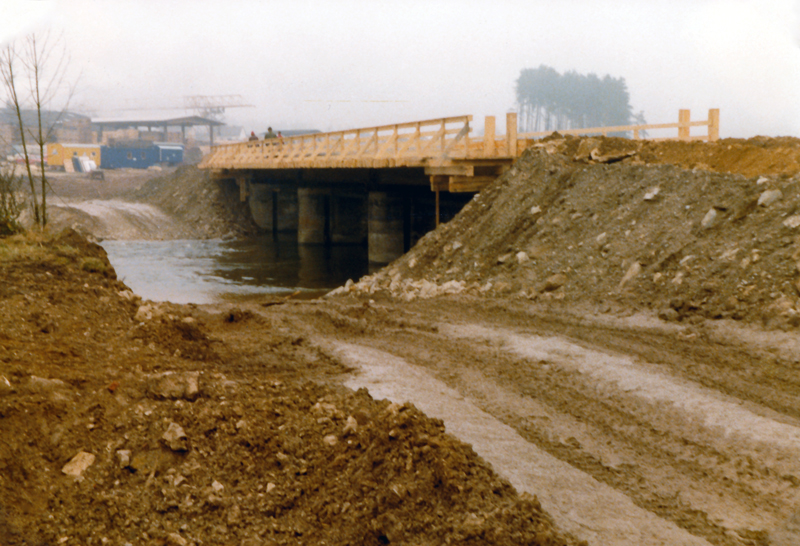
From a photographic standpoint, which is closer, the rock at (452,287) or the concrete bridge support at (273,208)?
the rock at (452,287)

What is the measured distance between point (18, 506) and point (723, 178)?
12.9m

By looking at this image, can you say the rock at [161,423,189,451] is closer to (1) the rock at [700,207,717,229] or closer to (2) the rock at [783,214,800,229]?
(2) the rock at [783,214,800,229]

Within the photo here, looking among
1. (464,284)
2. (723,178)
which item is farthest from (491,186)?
(723,178)

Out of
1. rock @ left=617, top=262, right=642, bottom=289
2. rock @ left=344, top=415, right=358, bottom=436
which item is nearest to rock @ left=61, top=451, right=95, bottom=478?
rock @ left=344, top=415, right=358, bottom=436

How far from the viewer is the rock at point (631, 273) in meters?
12.1

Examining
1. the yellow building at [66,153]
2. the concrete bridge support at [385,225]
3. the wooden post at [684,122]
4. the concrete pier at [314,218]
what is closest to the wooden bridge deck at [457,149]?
the wooden post at [684,122]

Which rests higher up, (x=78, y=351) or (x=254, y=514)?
(x=78, y=351)

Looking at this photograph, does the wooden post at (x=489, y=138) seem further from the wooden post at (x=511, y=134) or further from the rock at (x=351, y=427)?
the rock at (x=351, y=427)

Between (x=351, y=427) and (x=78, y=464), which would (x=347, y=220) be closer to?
(x=351, y=427)

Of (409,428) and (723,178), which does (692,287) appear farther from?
(409,428)

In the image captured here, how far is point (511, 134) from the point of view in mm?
18812

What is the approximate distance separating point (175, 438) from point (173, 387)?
835 millimetres

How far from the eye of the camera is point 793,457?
5.96 meters

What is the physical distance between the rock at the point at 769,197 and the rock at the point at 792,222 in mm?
776
